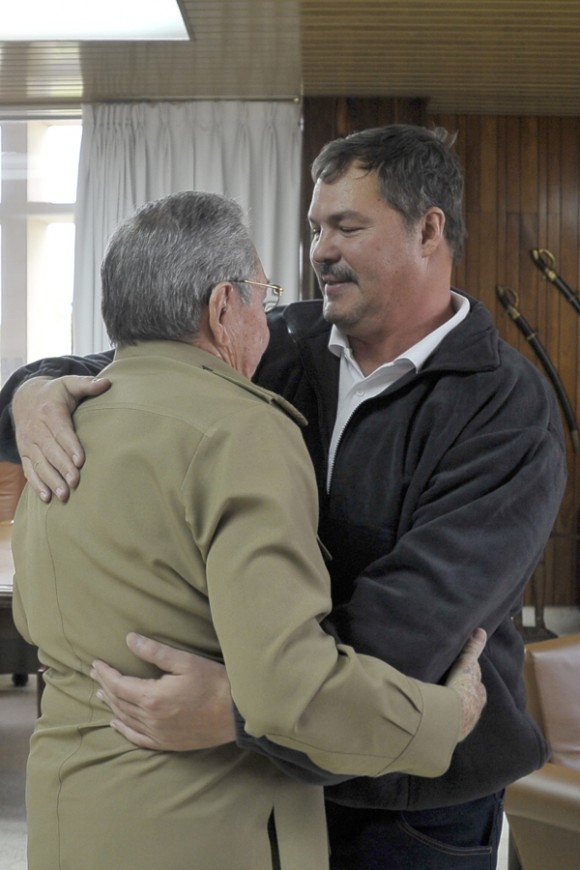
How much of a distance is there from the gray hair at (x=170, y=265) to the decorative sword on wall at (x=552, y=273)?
5.35m

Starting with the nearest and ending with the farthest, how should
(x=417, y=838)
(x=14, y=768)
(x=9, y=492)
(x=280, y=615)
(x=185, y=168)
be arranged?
1. (x=280, y=615)
2. (x=417, y=838)
3. (x=14, y=768)
4. (x=9, y=492)
5. (x=185, y=168)

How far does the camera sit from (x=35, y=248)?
692 centimetres

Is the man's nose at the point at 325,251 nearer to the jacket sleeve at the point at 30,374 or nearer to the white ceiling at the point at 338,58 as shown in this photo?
the jacket sleeve at the point at 30,374

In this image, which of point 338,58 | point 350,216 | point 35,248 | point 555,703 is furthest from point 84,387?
point 35,248

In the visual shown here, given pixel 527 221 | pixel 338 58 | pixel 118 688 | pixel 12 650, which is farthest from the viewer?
pixel 527 221

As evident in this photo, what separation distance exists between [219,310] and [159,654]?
389 millimetres

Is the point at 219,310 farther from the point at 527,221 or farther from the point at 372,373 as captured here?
the point at 527,221

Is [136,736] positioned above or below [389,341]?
below

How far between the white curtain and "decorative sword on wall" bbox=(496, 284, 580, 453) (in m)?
1.29

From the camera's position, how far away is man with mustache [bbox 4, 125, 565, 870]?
122 centimetres

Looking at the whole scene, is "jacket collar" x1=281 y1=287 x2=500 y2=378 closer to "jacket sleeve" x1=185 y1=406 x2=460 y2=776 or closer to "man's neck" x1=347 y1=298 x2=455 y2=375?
"man's neck" x1=347 y1=298 x2=455 y2=375

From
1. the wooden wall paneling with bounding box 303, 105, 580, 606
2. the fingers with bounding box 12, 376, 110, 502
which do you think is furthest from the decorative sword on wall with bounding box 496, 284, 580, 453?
the fingers with bounding box 12, 376, 110, 502

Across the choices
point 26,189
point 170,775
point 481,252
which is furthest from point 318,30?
point 170,775

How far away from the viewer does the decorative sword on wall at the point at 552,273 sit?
6227mm
